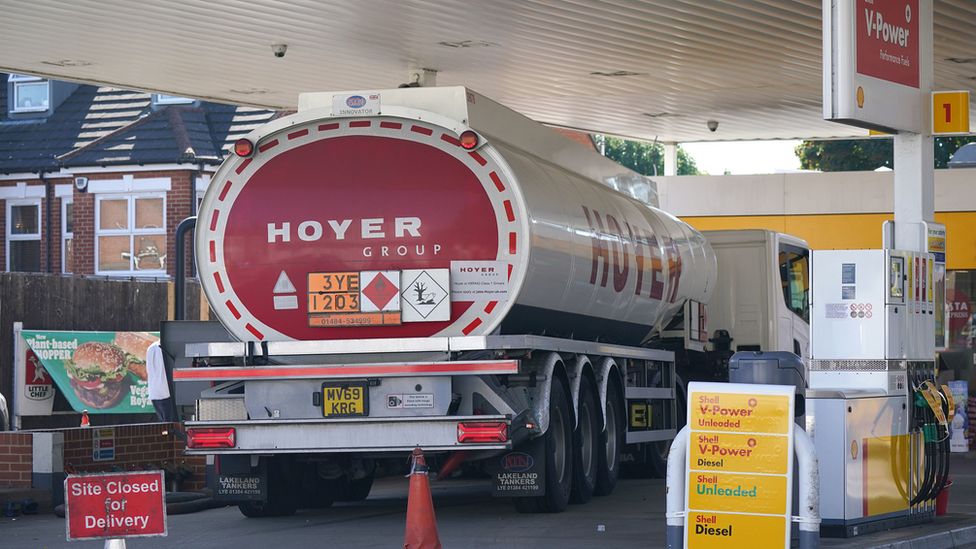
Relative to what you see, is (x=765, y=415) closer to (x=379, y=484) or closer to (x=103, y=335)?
(x=379, y=484)

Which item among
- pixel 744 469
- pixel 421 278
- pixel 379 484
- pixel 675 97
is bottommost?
pixel 379 484

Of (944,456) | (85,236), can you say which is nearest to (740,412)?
(944,456)

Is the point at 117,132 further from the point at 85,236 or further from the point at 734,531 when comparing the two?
the point at 734,531

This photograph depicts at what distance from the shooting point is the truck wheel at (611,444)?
15.2 m

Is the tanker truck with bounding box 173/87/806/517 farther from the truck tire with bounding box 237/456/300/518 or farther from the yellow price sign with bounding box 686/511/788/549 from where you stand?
the yellow price sign with bounding box 686/511/788/549

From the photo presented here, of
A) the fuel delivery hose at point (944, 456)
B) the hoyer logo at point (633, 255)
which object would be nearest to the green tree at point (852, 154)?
the hoyer logo at point (633, 255)

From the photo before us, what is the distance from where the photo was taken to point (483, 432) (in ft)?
40.6

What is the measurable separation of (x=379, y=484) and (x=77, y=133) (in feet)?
66.8

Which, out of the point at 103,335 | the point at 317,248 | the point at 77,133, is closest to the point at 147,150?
the point at 77,133

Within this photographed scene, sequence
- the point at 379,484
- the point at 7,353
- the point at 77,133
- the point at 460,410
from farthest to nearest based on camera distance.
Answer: the point at 77,133
the point at 7,353
the point at 379,484
the point at 460,410

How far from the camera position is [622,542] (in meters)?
11.6

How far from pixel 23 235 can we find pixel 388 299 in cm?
2446

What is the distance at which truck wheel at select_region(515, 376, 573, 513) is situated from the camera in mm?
13328

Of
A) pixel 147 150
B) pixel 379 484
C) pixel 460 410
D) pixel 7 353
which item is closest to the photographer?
pixel 460 410
